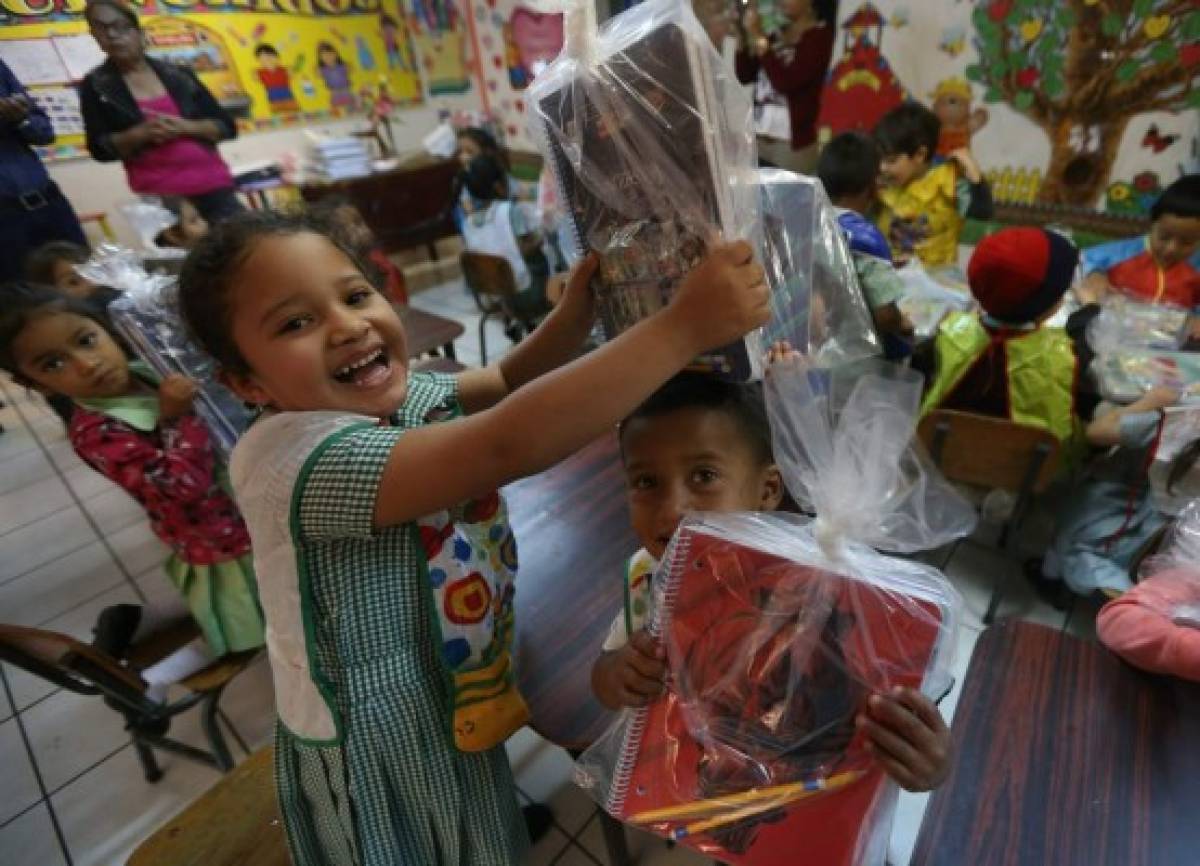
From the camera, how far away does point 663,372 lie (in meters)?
0.53

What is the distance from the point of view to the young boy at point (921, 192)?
7.97ft

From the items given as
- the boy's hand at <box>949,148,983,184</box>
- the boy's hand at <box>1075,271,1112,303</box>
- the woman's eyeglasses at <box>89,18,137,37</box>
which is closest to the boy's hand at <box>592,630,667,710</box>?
the boy's hand at <box>1075,271,1112,303</box>

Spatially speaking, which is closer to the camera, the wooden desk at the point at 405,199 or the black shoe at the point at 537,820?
the black shoe at the point at 537,820

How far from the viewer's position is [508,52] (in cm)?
503

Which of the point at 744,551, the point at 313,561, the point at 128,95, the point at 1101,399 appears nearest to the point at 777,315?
the point at 744,551

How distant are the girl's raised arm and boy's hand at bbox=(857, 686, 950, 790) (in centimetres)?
33

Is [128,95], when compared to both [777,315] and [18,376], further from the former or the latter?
[777,315]

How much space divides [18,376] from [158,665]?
2.41ft

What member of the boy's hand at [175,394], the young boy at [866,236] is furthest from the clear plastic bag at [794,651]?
the boy's hand at [175,394]

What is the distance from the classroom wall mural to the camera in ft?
7.74

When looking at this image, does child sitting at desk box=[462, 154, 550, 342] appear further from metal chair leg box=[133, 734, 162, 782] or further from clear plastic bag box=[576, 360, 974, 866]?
clear plastic bag box=[576, 360, 974, 866]

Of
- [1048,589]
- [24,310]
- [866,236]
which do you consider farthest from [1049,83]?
[24,310]

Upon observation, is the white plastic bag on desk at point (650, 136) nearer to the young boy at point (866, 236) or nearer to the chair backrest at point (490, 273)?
the young boy at point (866, 236)

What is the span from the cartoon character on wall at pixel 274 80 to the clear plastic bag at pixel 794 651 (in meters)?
5.45
